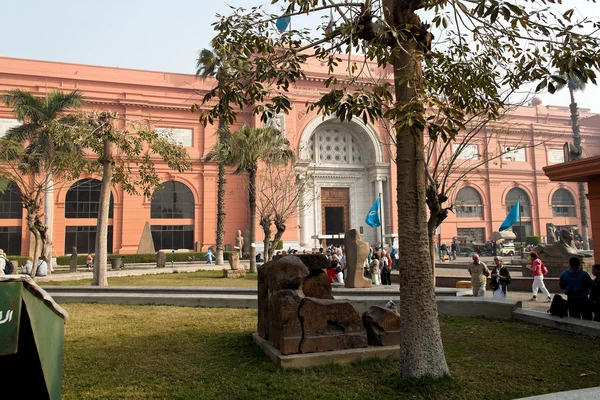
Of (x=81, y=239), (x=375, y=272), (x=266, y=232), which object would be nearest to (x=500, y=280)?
Answer: (x=375, y=272)

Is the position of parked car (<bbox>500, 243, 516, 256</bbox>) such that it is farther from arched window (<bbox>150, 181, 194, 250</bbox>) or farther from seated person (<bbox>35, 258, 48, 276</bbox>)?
seated person (<bbox>35, 258, 48, 276</bbox>)

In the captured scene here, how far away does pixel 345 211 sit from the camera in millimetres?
35062

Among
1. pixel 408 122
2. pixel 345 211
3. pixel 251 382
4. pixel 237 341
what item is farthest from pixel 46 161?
pixel 345 211

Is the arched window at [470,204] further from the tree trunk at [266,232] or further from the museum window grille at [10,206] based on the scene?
the museum window grille at [10,206]

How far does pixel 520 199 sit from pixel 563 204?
15.6 feet

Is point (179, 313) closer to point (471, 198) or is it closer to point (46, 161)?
point (46, 161)

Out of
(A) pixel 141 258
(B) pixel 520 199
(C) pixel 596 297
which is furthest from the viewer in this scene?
(B) pixel 520 199

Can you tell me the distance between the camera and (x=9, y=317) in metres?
1.72

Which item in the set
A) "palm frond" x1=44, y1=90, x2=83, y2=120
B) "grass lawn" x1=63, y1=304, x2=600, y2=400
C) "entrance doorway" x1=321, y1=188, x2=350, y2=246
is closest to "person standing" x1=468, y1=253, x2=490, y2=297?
"grass lawn" x1=63, y1=304, x2=600, y2=400

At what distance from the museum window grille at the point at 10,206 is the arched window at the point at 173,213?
837 centimetres

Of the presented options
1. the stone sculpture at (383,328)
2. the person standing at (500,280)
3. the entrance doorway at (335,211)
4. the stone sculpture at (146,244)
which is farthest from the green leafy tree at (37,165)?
the entrance doorway at (335,211)

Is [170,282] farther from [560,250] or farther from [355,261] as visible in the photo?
[560,250]

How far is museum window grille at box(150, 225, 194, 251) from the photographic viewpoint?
30.4m

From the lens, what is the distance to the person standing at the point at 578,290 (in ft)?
22.5
